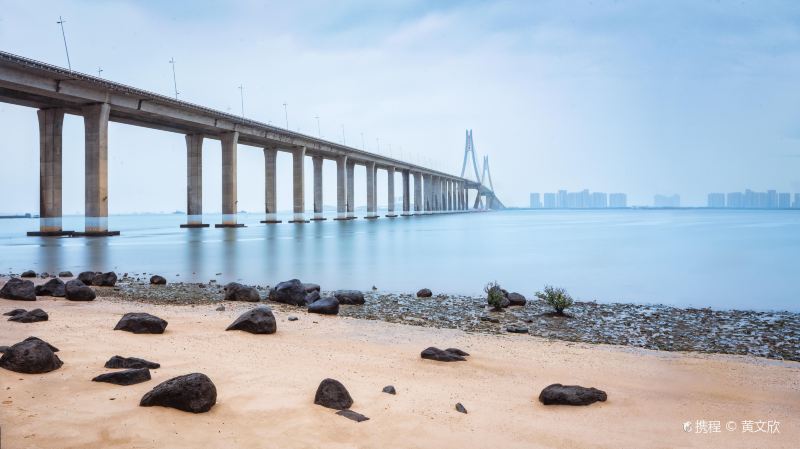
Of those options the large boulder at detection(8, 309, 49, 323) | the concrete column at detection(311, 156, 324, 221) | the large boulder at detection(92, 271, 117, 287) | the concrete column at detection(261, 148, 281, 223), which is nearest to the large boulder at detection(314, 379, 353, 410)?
the large boulder at detection(8, 309, 49, 323)

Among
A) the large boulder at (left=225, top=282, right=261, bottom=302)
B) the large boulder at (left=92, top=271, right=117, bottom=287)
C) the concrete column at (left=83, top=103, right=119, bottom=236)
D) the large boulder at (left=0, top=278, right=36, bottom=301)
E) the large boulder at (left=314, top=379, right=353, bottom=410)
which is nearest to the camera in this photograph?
the large boulder at (left=314, top=379, right=353, bottom=410)

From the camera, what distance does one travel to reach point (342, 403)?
16.1 ft

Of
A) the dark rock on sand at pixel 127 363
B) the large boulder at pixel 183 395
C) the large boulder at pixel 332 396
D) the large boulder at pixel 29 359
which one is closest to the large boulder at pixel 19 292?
the large boulder at pixel 29 359

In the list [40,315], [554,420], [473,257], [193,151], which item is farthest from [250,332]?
[193,151]

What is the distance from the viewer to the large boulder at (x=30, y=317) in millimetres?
7914

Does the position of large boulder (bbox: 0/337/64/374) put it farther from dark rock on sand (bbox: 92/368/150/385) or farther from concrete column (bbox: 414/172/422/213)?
concrete column (bbox: 414/172/422/213)

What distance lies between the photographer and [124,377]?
16.9ft

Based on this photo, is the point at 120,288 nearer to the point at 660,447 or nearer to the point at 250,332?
the point at 250,332

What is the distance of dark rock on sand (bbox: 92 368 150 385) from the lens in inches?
202

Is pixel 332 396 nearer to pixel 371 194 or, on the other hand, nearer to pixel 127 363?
pixel 127 363

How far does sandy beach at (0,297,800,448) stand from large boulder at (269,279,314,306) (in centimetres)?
300

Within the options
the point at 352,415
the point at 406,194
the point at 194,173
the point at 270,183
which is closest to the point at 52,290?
the point at 352,415

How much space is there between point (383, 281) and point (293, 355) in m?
11.0

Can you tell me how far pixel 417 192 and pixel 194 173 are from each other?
8660 cm
